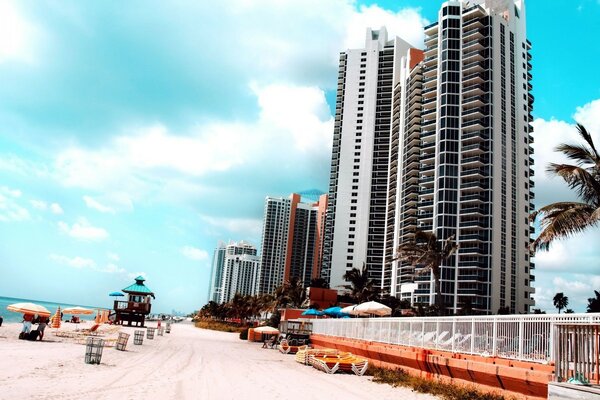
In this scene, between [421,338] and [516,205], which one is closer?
[421,338]

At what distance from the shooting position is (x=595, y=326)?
29.3 feet

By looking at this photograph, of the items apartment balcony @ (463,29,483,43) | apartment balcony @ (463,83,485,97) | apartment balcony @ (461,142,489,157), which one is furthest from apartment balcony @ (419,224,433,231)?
apartment balcony @ (463,29,483,43)

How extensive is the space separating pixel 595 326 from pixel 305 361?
1655 centimetres

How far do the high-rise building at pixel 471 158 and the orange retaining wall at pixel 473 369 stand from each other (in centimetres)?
5560

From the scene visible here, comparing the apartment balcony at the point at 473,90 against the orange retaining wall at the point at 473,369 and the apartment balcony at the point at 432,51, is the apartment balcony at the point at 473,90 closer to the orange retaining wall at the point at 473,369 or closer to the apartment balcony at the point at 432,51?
the apartment balcony at the point at 432,51

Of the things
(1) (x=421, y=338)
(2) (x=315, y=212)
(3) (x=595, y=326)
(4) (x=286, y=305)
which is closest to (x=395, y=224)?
(4) (x=286, y=305)

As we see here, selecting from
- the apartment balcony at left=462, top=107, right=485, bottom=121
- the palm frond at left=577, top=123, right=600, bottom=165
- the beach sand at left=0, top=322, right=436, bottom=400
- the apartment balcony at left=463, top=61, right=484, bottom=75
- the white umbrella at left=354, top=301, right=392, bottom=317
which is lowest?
the beach sand at left=0, top=322, right=436, bottom=400

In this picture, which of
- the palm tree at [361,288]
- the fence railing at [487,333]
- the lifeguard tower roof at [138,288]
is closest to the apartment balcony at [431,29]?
the palm tree at [361,288]

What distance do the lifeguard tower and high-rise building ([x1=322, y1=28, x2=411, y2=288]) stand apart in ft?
177

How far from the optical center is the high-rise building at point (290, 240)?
14900cm

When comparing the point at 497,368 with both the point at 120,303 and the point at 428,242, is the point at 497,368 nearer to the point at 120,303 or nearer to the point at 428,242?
the point at 428,242

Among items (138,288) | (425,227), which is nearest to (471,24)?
(425,227)

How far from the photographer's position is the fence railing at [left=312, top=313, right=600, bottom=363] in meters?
10.3

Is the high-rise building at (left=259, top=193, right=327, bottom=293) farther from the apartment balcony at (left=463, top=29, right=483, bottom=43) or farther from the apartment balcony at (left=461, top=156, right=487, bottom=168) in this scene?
the apartment balcony at (left=463, top=29, right=483, bottom=43)
